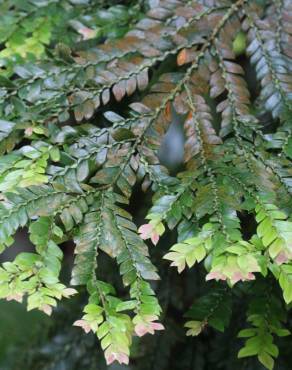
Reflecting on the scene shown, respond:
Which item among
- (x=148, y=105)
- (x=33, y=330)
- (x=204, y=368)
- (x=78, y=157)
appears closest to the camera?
(x=78, y=157)

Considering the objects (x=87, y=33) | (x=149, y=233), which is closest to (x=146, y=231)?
(x=149, y=233)

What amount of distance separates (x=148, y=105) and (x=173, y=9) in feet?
1.06

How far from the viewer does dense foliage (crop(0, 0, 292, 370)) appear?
0.91 metres

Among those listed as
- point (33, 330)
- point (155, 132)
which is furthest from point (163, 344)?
point (155, 132)

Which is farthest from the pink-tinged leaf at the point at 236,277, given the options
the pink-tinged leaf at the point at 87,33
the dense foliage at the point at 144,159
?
the pink-tinged leaf at the point at 87,33

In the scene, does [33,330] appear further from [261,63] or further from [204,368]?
[261,63]

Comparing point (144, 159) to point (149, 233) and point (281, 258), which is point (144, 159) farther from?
point (281, 258)

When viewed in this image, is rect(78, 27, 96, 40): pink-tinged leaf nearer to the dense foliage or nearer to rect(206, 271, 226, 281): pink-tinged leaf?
the dense foliage

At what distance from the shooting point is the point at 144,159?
114 cm

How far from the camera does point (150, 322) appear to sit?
0.87m

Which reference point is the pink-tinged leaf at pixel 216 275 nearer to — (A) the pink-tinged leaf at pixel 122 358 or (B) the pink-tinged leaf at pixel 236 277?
(B) the pink-tinged leaf at pixel 236 277

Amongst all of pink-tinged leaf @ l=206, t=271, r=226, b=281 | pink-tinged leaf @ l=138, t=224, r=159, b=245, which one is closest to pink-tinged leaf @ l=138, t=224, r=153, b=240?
pink-tinged leaf @ l=138, t=224, r=159, b=245

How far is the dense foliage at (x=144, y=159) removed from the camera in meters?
0.91

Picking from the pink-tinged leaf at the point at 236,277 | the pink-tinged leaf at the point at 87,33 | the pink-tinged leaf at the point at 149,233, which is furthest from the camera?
the pink-tinged leaf at the point at 87,33
